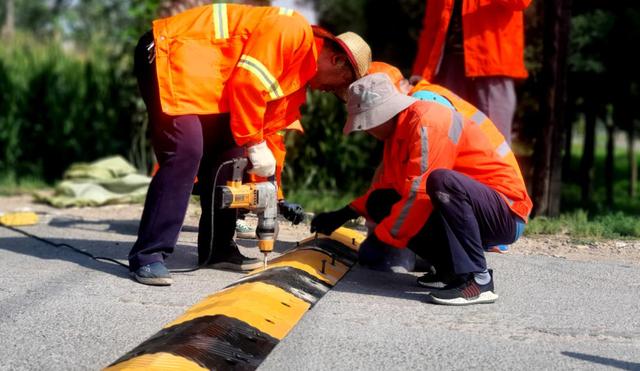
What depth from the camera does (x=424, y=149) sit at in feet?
15.1

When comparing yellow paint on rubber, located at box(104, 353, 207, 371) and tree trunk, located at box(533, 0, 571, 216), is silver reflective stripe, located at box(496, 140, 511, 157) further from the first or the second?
tree trunk, located at box(533, 0, 571, 216)

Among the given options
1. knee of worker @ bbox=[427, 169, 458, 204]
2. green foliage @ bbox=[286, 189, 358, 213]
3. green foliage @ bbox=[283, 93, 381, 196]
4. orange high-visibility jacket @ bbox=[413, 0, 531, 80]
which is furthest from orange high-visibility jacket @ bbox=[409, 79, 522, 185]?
green foliage @ bbox=[283, 93, 381, 196]

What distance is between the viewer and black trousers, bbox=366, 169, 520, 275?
4.58m

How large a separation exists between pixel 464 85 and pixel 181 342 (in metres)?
3.91

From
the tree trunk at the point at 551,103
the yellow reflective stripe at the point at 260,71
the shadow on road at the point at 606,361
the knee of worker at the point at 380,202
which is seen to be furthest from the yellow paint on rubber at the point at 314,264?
the tree trunk at the point at 551,103

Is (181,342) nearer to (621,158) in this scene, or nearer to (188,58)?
(188,58)

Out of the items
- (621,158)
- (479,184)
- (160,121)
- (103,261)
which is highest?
(160,121)

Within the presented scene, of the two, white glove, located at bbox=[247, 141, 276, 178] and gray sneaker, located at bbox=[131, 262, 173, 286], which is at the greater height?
white glove, located at bbox=[247, 141, 276, 178]

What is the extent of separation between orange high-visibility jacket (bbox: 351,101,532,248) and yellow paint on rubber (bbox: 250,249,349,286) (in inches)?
20.0

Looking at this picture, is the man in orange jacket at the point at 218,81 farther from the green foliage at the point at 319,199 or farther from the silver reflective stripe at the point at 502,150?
the green foliage at the point at 319,199

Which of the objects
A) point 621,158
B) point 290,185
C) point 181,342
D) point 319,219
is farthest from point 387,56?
point 621,158

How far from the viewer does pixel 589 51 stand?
448 inches

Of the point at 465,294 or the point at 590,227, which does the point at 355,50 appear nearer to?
the point at 465,294

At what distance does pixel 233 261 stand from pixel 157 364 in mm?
2182
